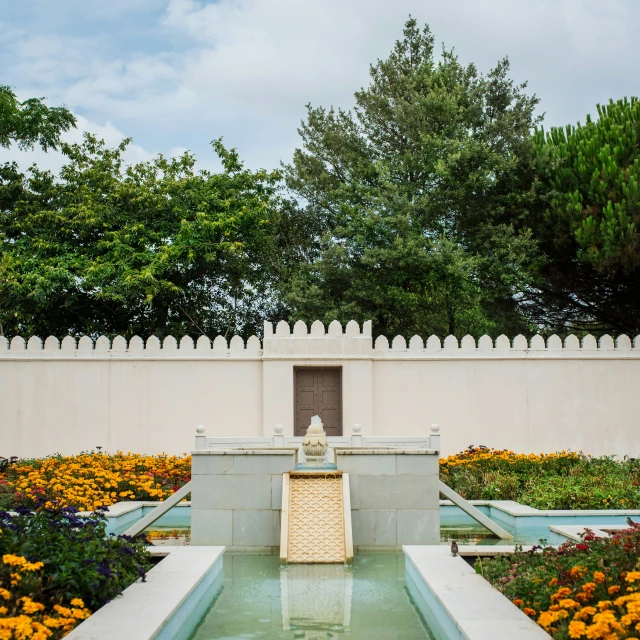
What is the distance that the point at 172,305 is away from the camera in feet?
60.0

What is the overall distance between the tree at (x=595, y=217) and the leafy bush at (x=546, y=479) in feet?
16.1

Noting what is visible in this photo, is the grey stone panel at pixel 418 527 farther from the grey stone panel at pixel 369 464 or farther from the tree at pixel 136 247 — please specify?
the tree at pixel 136 247

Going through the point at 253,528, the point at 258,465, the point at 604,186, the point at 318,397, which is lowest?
the point at 253,528

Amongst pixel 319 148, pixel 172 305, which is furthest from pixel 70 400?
pixel 319 148

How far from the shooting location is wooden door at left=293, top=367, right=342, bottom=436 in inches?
531

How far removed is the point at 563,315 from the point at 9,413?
14.8 meters

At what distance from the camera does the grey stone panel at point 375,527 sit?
7801 mm

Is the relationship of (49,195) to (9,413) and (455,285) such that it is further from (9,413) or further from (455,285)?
(455,285)

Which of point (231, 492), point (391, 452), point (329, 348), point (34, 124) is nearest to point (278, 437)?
point (231, 492)

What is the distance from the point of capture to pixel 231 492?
311 inches

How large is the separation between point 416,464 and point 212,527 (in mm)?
2359

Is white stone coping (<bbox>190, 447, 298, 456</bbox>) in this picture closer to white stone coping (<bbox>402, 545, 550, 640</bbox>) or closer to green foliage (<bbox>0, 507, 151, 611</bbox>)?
white stone coping (<bbox>402, 545, 550, 640</bbox>)

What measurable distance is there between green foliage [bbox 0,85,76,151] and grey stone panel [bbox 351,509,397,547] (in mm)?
13853

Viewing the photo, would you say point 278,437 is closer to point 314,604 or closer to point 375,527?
point 375,527
